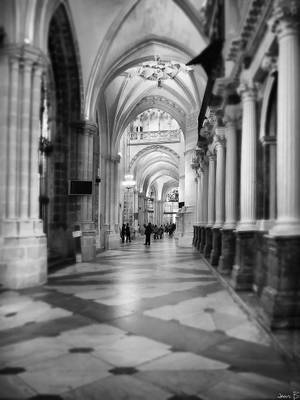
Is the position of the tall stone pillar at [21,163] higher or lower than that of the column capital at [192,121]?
lower

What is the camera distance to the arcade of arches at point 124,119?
17.4 feet

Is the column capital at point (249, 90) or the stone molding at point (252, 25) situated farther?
the column capital at point (249, 90)

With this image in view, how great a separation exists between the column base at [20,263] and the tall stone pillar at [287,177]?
17.3 feet

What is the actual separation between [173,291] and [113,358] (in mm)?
3914

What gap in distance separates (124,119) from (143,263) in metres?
12.7

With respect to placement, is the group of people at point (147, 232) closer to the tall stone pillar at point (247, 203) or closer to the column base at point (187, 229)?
the column base at point (187, 229)

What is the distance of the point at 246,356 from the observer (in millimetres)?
4039

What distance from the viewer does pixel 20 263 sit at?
8406 millimetres

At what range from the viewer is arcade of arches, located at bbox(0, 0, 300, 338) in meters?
5.30

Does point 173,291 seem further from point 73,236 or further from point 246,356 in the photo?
point 73,236

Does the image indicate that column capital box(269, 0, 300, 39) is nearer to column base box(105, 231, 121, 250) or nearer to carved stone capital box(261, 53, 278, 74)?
carved stone capital box(261, 53, 278, 74)

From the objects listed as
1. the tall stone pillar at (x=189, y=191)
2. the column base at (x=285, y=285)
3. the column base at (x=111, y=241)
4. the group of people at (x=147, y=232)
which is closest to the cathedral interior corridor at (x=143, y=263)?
the column base at (x=285, y=285)

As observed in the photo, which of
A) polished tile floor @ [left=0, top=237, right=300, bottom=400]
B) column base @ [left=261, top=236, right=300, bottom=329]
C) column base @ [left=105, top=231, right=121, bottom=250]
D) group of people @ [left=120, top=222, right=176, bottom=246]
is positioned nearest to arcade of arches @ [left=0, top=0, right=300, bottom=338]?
column base @ [left=261, top=236, right=300, bottom=329]

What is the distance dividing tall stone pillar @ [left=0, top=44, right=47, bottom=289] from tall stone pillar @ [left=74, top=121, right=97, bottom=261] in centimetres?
532
